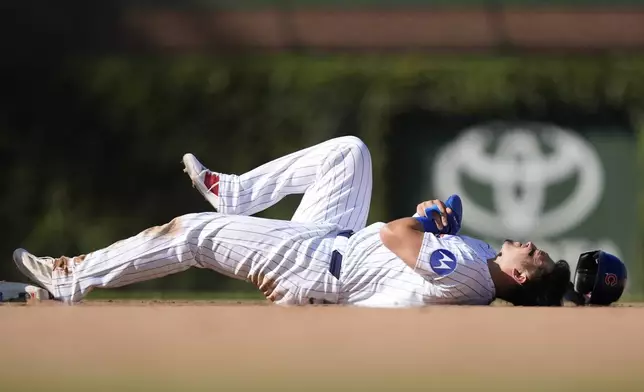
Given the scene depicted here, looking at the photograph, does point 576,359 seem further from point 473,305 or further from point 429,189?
point 429,189

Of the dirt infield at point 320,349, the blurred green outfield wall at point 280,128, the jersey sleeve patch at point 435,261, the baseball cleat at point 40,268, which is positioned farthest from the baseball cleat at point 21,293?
the blurred green outfield wall at point 280,128

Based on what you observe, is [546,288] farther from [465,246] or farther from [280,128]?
[280,128]

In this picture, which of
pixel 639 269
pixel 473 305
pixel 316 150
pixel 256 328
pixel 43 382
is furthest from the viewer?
pixel 639 269

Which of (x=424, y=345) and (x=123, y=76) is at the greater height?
(x=123, y=76)

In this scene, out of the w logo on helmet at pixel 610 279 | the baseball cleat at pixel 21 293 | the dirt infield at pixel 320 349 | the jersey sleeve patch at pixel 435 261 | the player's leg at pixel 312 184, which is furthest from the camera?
the player's leg at pixel 312 184

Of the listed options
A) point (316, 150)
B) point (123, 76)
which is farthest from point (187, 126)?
point (316, 150)

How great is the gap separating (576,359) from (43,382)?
1.88m

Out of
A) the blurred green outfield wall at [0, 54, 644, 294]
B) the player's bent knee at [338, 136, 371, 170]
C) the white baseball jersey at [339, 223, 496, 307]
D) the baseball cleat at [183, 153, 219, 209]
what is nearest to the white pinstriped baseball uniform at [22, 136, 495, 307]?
the white baseball jersey at [339, 223, 496, 307]

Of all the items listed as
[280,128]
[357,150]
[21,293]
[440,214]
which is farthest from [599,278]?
[280,128]

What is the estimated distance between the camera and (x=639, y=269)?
37.4 feet

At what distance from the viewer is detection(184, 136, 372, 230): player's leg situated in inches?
234

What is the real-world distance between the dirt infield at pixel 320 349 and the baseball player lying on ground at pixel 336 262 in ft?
1.33

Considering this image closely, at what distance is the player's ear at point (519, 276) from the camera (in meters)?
5.43

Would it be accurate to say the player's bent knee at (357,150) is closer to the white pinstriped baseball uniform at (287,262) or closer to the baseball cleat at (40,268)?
the white pinstriped baseball uniform at (287,262)
